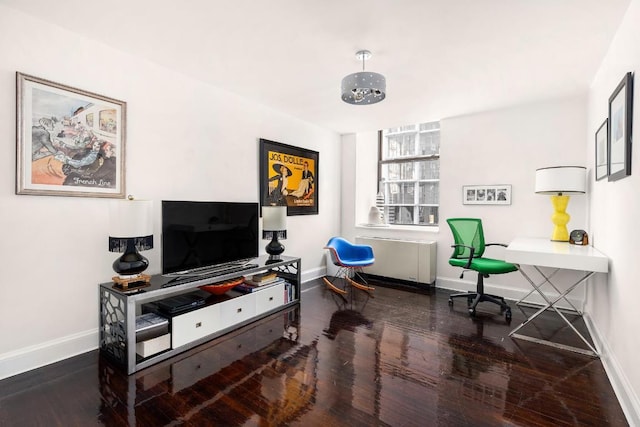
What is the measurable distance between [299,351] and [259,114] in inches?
112

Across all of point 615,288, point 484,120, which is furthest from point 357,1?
point 484,120

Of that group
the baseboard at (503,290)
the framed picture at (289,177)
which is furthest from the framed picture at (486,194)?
the framed picture at (289,177)

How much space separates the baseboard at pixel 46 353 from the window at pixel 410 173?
4398mm

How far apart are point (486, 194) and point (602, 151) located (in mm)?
1543

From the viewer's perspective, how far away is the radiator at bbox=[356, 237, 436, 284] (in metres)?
4.48

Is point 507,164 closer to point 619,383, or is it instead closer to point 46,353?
point 619,383

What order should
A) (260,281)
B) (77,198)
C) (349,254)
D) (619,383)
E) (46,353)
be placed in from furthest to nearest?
(349,254), (260,281), (77,198), (46,353), (619,383)

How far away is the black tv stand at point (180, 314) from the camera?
2.25 m

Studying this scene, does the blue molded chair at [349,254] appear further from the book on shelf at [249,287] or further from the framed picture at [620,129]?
the framed picture at [620,129]

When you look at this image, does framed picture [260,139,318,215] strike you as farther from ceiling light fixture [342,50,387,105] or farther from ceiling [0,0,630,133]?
ceiling light fixture [342,50,387,105]

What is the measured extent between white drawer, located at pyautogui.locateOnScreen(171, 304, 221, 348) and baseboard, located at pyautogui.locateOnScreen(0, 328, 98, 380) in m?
0.69

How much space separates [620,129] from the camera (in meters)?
2.10

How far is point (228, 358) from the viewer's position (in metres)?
2.49

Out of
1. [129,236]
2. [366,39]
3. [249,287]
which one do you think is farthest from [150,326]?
[366,39]
